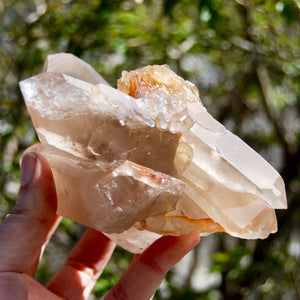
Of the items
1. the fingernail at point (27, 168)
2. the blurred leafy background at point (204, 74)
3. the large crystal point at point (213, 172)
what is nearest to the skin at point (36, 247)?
the fingernail at point (27, 168)

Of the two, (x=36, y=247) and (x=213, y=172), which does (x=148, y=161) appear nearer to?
(x=213, y=172)

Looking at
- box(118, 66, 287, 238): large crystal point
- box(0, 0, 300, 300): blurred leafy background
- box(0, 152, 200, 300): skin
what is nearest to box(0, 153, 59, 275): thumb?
box(0, 152, 200, 300): skin

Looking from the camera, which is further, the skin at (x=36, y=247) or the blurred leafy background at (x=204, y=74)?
the blurred leafy background at (x=204, y=74)

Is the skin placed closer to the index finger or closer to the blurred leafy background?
the index finger

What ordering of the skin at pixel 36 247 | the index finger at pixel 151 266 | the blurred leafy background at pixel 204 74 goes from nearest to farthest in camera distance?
the skin at pixel 36 247, the index finger at pixel 151 266, the blurred leafy background at pixel 204 74

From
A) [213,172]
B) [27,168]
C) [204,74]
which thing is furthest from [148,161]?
[204,74]

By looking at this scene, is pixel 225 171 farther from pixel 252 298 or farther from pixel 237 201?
pixel 252 298

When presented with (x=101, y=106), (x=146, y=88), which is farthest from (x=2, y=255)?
(x=146, y=88)

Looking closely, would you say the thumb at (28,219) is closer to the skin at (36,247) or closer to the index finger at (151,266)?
the skin at (36,247)
